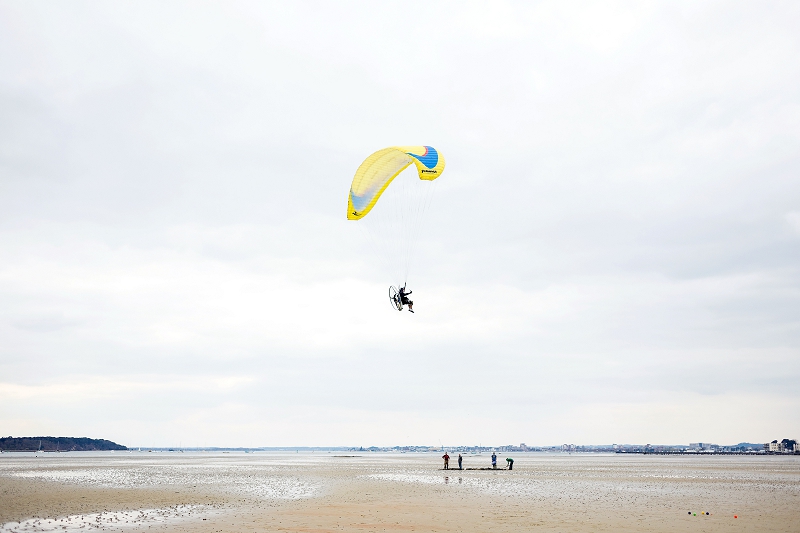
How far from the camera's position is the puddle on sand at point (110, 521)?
15.9 metres

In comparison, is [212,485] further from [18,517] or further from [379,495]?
[18,517]

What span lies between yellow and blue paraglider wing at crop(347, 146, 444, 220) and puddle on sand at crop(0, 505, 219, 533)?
1279 cm

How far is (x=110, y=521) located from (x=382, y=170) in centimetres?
1588

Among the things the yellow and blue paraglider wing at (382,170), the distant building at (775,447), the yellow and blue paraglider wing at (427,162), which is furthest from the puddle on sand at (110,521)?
the distant building at (775,447)

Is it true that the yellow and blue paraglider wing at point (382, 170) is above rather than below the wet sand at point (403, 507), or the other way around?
above

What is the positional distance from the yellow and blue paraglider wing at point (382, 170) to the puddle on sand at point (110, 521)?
12788mm

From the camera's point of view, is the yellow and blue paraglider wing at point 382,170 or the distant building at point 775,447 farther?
the distant building at point 775,447

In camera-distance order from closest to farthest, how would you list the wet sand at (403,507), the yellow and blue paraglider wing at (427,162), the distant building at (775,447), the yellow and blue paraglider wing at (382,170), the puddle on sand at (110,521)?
the puddle on sand at (110,521) → the wet sand at (403,507) → the yellow and blue paraglider wing at (427,162) → the yellow and blue paraglider wing at (382,170) → the distant building at (775,447)

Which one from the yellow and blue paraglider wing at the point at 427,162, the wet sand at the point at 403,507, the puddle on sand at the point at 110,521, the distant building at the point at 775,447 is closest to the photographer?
the puddle on sand at the point at 110,521

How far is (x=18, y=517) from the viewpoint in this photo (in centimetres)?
1777

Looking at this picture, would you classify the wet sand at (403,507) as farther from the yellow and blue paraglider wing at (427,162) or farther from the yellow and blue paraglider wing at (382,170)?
the yellow and blue paraglider wing at (427,162)

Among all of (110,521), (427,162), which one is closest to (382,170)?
(427,162)

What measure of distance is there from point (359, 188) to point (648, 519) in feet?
52.4


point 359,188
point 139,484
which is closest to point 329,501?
point 359,188
